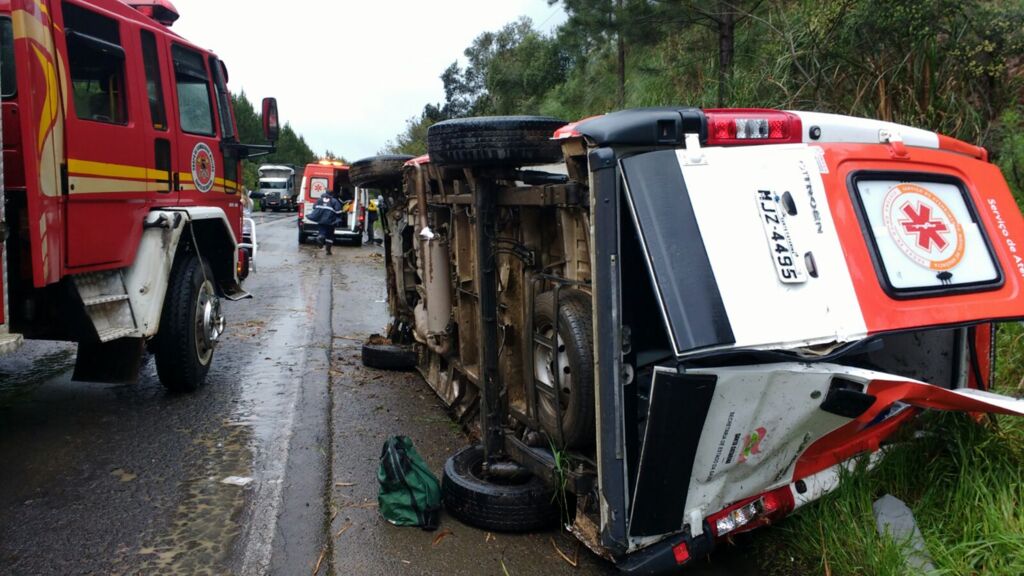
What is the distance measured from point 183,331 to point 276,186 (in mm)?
41786

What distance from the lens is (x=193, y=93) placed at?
646 centimetres

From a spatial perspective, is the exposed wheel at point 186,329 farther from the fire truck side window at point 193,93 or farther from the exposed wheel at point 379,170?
the exposed wheel at point 379,170

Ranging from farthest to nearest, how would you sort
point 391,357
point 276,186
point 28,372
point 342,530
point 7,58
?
point 276,186 → point 391,357 → point 28,372 → point 7,58 → point 342,530

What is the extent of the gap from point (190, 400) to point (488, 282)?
334 cm

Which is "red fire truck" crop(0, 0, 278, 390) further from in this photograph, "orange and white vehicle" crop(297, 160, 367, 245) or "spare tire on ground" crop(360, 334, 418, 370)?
"orange and white vehicle" crop(297, 160, 367, 245)

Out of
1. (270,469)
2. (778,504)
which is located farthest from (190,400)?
(778,504)

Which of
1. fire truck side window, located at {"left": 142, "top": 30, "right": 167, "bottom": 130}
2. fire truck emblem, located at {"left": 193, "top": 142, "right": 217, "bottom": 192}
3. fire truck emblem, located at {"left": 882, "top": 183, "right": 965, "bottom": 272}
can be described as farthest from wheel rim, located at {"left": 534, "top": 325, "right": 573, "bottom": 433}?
fire truck emblem, located at {"left": 193, "top": 142, "right": 217, "bottom": 192}

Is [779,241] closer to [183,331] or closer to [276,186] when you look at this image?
[183,331]

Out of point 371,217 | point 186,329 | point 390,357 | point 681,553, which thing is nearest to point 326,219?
point 371,217

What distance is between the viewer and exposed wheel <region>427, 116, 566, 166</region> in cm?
343

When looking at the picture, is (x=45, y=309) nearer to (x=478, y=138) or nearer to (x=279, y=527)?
(x=279, y=527)

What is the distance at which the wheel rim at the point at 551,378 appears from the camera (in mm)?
3342

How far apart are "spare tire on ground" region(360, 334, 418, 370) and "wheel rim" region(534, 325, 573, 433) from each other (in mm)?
3209

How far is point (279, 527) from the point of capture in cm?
385
